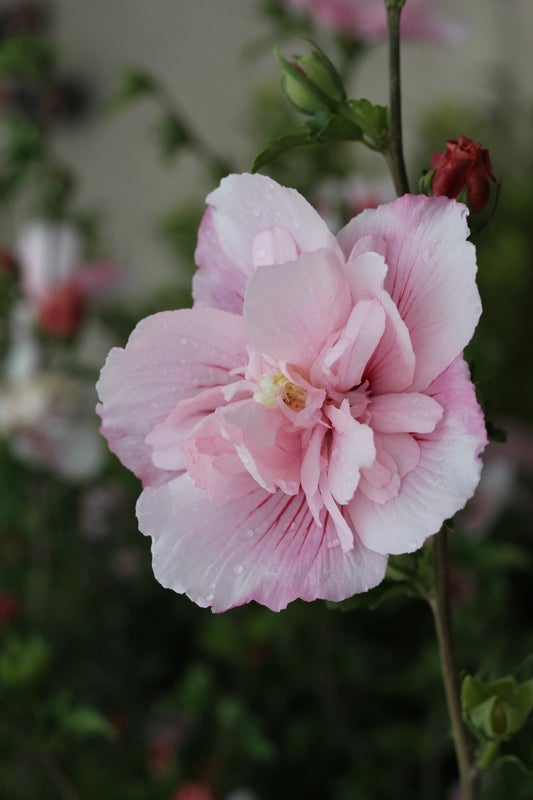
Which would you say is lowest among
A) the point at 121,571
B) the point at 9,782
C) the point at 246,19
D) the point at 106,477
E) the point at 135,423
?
the point at 9,782

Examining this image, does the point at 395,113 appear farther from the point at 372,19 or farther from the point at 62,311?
the point at 62,311

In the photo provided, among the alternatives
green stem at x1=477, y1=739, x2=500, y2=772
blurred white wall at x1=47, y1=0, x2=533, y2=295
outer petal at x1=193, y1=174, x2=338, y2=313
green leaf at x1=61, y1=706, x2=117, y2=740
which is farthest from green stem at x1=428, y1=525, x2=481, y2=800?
blurred white wall at x1=47, y1=0, x2=533, y2=295

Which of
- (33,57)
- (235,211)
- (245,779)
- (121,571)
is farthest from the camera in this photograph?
(121,571)

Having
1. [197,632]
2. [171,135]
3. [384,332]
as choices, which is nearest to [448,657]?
[384,332]

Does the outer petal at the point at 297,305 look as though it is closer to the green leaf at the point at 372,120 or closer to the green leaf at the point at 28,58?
the green leaf at the point at 372,120

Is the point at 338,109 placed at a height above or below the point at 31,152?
above

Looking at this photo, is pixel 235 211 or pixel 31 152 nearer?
pixel 235 211

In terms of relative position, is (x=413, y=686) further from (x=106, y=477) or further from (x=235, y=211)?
(x=235, y=211)

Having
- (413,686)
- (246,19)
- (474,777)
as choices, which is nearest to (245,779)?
(413,686)
